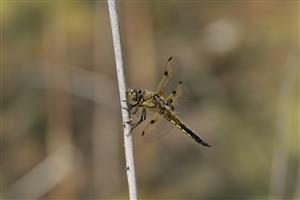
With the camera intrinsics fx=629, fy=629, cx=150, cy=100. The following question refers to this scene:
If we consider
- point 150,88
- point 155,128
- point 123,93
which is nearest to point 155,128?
point 155,128

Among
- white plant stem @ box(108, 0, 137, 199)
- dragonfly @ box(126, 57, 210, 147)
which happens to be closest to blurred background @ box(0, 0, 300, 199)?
dragonfly @ box(126, 57, 210, 147)

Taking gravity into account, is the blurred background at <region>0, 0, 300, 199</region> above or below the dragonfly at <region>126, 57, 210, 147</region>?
above

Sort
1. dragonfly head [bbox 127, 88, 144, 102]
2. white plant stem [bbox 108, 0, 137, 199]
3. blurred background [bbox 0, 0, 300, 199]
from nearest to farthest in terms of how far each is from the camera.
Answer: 1. white plant stem [bbox 108, 0, 137, 199]
2. dragonfly head [bbox 127, 88, 144, 102]
3. blurred background [bbox 0, 0, 300, 199]

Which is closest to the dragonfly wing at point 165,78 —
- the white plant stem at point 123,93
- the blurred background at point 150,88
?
the white plant stem at point 123,93

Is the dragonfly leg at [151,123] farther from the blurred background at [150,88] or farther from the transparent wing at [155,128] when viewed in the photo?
the blurred background at [150,88]

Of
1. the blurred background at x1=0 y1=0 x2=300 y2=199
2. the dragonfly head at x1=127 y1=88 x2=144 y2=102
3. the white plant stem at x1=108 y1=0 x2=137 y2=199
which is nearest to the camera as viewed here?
the white plant stem at x1=108 y1=0 x2=137 y2=199

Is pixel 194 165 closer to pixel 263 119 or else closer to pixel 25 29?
pixel 263 119

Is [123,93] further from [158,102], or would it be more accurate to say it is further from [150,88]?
[150,88]

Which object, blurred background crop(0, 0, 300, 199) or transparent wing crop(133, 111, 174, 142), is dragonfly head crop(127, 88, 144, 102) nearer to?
transparent wing crop(133, 111, 174, 142)

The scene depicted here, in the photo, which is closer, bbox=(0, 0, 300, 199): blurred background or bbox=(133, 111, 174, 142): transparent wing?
bbox=(133, 111, 174, 142): transparent wing
